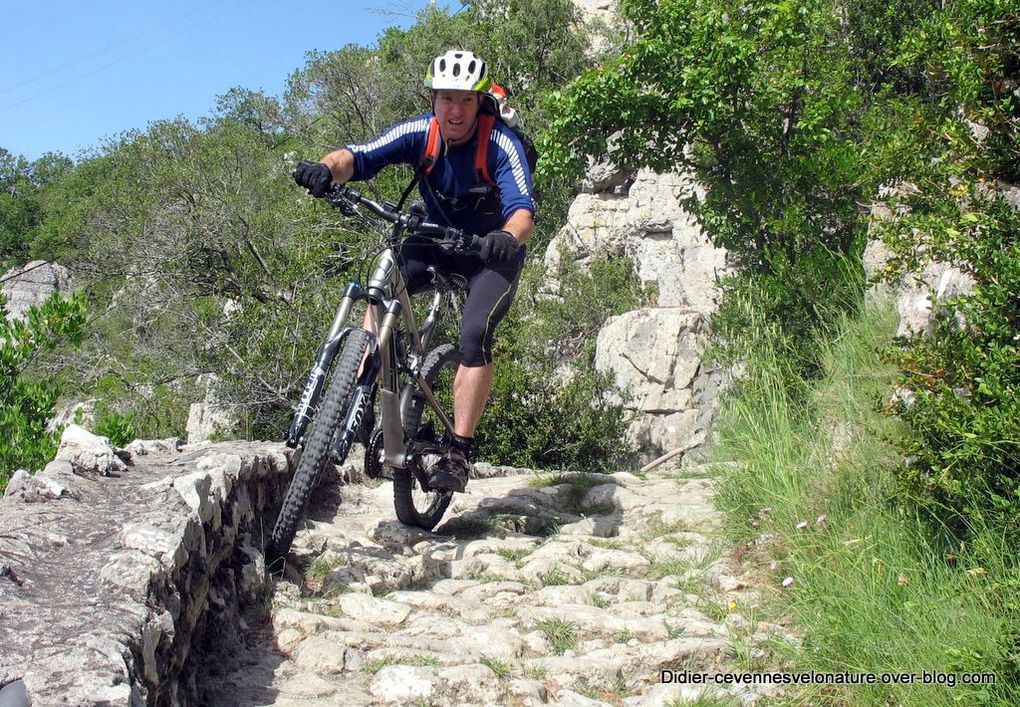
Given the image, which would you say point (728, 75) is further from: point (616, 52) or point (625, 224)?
point (616, 52)

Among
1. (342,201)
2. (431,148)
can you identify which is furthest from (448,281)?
(342,201)

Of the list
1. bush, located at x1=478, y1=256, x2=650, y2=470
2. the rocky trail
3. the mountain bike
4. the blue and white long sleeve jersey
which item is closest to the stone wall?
the rocky trail

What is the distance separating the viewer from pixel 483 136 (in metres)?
4.91

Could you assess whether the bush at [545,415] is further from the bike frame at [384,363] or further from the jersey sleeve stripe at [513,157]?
the jersey sleeve stripe at [513,157]

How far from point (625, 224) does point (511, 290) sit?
1305 cm

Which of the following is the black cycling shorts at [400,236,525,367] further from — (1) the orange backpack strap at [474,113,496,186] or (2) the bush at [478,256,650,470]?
(2) the bush at [478,256,650,470]

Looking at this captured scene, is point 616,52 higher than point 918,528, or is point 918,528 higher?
point 616,52

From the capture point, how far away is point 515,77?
2250 centimetres

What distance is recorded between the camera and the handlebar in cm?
431

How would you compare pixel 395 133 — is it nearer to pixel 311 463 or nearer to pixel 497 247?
pixel 497 247

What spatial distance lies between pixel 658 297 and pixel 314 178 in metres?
12.4

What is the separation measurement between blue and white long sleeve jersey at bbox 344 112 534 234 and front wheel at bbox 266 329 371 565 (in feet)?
4.28

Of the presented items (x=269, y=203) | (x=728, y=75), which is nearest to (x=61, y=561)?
(x=728, y=75)

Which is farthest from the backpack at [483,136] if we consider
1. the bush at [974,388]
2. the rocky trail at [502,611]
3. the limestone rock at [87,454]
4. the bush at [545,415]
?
the bush at [545,415]
